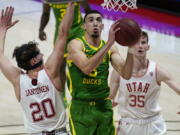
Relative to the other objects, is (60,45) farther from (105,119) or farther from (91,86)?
(105,119)

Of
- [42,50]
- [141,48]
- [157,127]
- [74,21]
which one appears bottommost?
[42,50]

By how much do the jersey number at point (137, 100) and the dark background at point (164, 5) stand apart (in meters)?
7.27

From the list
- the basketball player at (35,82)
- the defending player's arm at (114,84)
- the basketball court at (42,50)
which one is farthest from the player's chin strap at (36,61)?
Result: the basketball court at (42,50)

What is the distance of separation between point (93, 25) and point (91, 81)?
58cm

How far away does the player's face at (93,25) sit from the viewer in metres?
6.16

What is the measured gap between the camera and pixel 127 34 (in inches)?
217

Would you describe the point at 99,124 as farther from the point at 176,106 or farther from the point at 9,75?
the point at 176,106

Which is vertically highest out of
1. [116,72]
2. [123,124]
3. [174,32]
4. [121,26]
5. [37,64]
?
[121,26]

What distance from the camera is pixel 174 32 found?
43.1 ft

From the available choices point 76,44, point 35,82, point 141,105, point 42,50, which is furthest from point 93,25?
point 42,50

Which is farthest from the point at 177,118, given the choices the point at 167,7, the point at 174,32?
the point at 167,7

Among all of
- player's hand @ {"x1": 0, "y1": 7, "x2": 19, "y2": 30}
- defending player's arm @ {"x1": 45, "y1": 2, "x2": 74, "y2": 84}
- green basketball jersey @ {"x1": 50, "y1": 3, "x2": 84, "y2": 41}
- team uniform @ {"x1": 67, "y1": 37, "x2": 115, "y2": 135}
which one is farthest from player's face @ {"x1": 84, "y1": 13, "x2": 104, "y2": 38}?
green basketball jersey @ {"x1": 50, "y1": 3, "x2": 84, "y2": 41}

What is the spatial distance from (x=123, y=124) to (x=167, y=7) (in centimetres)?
755

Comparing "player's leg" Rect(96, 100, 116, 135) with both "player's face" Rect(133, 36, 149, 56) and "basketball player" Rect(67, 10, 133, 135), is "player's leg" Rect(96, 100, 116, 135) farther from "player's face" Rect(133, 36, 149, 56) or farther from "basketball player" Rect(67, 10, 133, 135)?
"player's face" Rect(133, 36, 149, 56)
